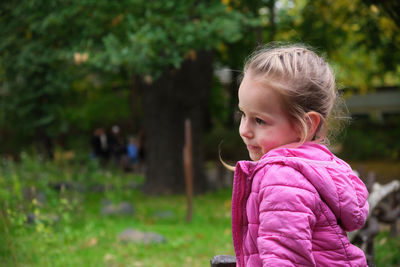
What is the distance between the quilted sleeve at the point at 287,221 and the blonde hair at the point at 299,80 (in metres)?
0.23

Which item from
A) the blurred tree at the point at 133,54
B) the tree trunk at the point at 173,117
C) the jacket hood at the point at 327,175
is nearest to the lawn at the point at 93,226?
the tree trunk at the point at 173,117

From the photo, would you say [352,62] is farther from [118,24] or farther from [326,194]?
[326,194]

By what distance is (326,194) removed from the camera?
173 centimetres

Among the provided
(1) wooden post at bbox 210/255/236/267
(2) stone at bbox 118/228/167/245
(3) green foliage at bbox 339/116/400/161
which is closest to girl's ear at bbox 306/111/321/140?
(1) wooden post at bbox 210/255/236/267

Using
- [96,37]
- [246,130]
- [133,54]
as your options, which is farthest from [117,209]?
[246,130]

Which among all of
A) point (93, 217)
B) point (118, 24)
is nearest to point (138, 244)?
point (93, 217)

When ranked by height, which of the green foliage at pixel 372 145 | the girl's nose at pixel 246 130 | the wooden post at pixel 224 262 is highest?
the girl's nose at pixel 246 130

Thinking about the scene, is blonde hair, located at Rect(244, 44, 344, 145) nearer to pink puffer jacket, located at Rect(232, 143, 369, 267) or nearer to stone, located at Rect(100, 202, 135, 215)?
pink puffer jacket, located at Rect(232, 143, 369, 267)

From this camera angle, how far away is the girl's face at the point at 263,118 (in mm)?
1836

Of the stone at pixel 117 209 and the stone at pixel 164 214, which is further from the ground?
the stone at pixel 117 209

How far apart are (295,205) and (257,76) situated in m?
0.47

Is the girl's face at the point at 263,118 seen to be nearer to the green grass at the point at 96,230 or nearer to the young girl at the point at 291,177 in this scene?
the young girl at the point at 291,177

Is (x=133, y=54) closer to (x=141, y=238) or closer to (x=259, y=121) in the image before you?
(x=141, y=238)

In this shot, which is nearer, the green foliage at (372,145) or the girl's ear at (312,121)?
the girl's ear at (312,121)
